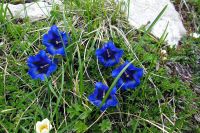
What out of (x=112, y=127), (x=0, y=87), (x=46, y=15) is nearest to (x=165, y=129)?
(x=112, y=127)

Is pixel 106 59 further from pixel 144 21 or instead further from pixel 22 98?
pixel 144 21

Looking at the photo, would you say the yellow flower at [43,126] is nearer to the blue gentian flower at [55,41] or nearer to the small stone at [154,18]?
the blue gentian flower at [55,41]

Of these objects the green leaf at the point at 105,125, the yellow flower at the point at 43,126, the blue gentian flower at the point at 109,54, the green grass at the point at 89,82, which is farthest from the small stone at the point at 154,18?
the yellow flower at the point at 43,126

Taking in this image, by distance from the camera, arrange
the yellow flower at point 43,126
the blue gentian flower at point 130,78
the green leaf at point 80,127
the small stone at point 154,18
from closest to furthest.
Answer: the yellow flower at point 43,126
the green leaf at point 80,127
the blue gentian flower at point 130,78
the small stone at point 154,18

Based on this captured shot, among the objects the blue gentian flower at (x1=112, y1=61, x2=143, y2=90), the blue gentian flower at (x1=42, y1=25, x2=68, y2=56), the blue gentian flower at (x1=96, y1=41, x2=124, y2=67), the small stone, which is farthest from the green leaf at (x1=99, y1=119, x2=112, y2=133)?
the small stone

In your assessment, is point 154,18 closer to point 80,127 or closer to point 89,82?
point 89,82
